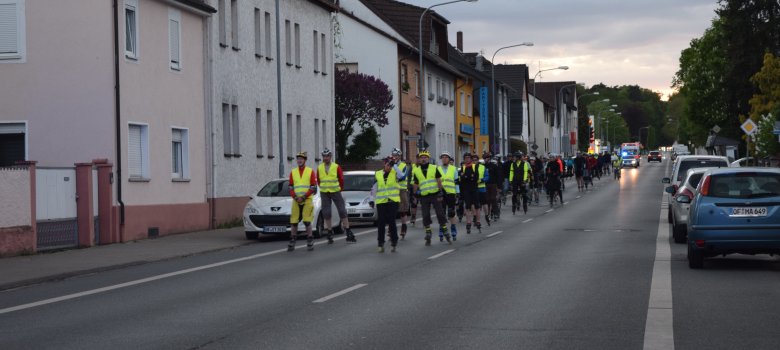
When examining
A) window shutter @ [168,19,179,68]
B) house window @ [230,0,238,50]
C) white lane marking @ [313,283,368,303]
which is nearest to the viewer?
white lane marking @ [313,283,368,303]

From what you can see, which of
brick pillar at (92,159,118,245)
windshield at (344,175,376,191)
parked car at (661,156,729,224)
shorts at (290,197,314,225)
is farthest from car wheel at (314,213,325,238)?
parked car at (661,156,729,224)

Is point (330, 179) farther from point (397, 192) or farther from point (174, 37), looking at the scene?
point (174, 37)

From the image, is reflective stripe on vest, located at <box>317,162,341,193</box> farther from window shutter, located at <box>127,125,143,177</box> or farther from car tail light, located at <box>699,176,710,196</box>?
car tail light, located at <box>699,176,710,196</box>

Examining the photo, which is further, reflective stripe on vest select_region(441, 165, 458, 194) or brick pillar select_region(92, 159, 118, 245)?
brick pillar select_region(92, 159, 118, 245)

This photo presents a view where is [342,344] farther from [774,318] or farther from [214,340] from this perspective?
[774,318]

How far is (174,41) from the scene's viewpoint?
3097 centimetres

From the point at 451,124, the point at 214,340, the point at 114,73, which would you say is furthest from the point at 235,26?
the point at 451,124

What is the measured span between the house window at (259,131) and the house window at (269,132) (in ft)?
2.02

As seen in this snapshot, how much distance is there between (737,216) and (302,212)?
8777 millimetres

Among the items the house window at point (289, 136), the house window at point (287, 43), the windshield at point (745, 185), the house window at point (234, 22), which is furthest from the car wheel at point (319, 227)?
the house window at point (287, 43)

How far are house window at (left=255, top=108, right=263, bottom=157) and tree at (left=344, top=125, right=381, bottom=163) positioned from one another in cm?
1193

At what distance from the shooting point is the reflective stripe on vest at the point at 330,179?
23672 millimetres

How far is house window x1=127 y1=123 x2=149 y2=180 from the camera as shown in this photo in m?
28.3

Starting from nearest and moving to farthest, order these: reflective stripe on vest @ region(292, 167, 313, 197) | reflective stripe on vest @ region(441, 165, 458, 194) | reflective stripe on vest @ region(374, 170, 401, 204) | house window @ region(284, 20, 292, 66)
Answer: reflective stripe on vest @ region(374, 170, 401, 204) → reflective stripe on vest @ region(292, 167, 313, 197) → reflective stripe on vest @ region(441, 165, 458, 194) → house window @ region(284, 20, 292, 66)
